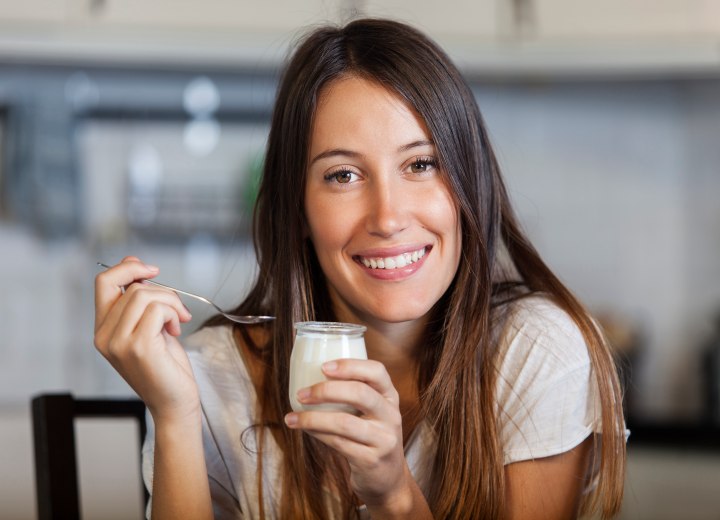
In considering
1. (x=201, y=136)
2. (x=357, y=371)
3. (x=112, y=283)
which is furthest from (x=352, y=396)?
(x=201, y=136)

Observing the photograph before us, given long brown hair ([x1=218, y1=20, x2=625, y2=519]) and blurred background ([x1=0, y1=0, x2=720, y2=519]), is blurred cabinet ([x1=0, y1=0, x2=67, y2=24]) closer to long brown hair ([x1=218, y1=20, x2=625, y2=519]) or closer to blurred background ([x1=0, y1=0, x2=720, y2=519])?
blurred background ([x1=0, y1=0, x2=720, y2=519])

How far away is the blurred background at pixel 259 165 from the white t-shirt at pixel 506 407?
141cm

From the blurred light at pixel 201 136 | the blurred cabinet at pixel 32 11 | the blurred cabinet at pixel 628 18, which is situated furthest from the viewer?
the blurred light at pixel 201 136

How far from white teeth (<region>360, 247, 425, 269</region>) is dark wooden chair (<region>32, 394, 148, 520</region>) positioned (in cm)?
52

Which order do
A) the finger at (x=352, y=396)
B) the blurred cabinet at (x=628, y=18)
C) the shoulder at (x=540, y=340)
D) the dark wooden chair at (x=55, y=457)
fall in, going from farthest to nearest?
the blurred cabinet at (x=628, y=18), the shoulder at (x=540, y=340), the dark wooden chair at (x=55, y=457), the finger at (x=352, y=396)

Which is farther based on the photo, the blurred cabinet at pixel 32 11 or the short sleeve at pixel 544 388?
the blurred cabinet at pixel 32 11

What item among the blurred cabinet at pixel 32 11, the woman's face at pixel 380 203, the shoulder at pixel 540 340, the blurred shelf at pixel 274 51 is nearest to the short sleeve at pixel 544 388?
the shoulder at pixel 540 340

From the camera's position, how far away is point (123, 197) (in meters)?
3.14

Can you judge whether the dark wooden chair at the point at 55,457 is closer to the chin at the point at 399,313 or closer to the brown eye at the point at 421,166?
the chin at the point at 399,313

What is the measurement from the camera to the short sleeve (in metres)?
1.35

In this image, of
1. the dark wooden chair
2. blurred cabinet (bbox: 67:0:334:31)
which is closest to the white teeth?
the dark wooden chair

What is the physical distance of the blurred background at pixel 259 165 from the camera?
2750mm

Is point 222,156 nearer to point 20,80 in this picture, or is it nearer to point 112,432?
point 20,80

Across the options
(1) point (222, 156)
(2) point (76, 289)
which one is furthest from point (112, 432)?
(1) point (222, 156)
